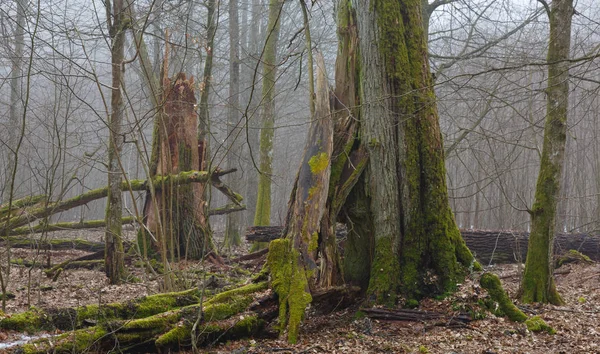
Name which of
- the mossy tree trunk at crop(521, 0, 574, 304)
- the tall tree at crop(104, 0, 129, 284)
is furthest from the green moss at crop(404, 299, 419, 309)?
the tall tree at crop(104, 0, 129, 284)

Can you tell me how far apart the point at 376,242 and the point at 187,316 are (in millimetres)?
2495

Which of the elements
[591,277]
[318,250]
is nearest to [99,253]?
[318,250]

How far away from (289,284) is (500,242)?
285 inches

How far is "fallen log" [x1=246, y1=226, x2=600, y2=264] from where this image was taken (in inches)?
427

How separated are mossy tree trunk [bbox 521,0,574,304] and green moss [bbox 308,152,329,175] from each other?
2.61 meters

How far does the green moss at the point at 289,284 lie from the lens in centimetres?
520

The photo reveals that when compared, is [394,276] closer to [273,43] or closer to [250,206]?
[273,43]

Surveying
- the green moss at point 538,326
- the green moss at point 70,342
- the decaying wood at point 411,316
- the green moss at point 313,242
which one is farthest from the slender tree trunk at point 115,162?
the green moss at point 538,326

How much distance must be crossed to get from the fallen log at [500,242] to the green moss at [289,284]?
5144mm

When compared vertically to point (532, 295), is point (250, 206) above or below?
above

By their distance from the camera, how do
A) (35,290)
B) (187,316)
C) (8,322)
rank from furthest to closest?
(35,290) < (187,316) < (8,322)

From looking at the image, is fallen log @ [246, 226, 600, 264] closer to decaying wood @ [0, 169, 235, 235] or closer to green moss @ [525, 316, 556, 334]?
decaying wood @ [0, 169, 235, 235]

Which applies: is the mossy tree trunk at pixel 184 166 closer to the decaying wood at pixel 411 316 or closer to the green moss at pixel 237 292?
the green moss at pixel 237 292

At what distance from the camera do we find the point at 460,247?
6293 mm
